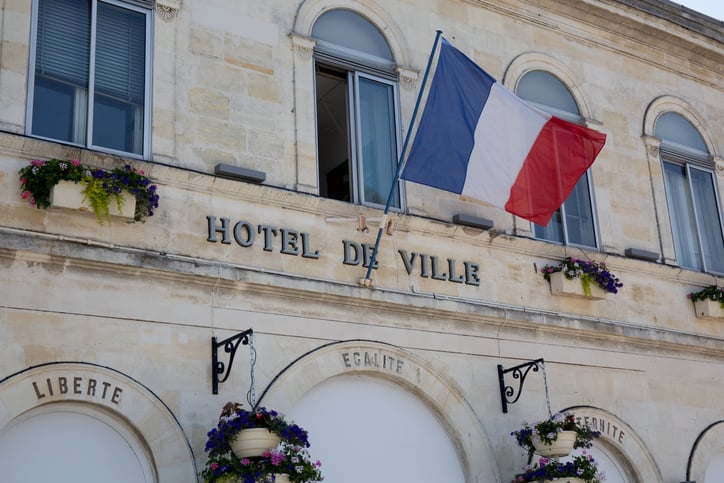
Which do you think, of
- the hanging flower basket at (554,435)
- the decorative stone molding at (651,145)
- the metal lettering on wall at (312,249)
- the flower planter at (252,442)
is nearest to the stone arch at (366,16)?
the metal lettering on wall at (312,249)

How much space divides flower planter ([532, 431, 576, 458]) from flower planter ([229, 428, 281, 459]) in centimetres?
343

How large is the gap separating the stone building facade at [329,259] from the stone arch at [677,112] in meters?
0.07

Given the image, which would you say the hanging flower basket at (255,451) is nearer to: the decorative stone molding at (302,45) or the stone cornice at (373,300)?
the stone cornice at (373,300)

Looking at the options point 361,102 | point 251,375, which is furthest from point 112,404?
point 361,102

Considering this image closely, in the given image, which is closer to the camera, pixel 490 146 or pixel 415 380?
pixel 415 380

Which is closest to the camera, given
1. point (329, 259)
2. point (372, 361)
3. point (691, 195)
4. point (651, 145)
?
point (372, 361)

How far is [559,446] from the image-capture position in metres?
11.4

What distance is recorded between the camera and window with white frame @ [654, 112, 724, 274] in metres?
15.3

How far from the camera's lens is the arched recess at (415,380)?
35.8ft

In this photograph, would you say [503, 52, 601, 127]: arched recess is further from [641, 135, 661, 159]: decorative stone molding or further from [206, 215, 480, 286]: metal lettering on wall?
[206, 215, 480, 286]: metal lettering on wall

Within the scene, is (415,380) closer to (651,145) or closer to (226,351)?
(226,351)

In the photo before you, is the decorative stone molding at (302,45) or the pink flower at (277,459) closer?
the pink flower at (277,459)

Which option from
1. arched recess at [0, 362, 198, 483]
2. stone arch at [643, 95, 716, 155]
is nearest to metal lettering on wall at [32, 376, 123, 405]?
arched recess at [0, 362, 198, 483]

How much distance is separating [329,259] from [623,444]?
14.3 feet
